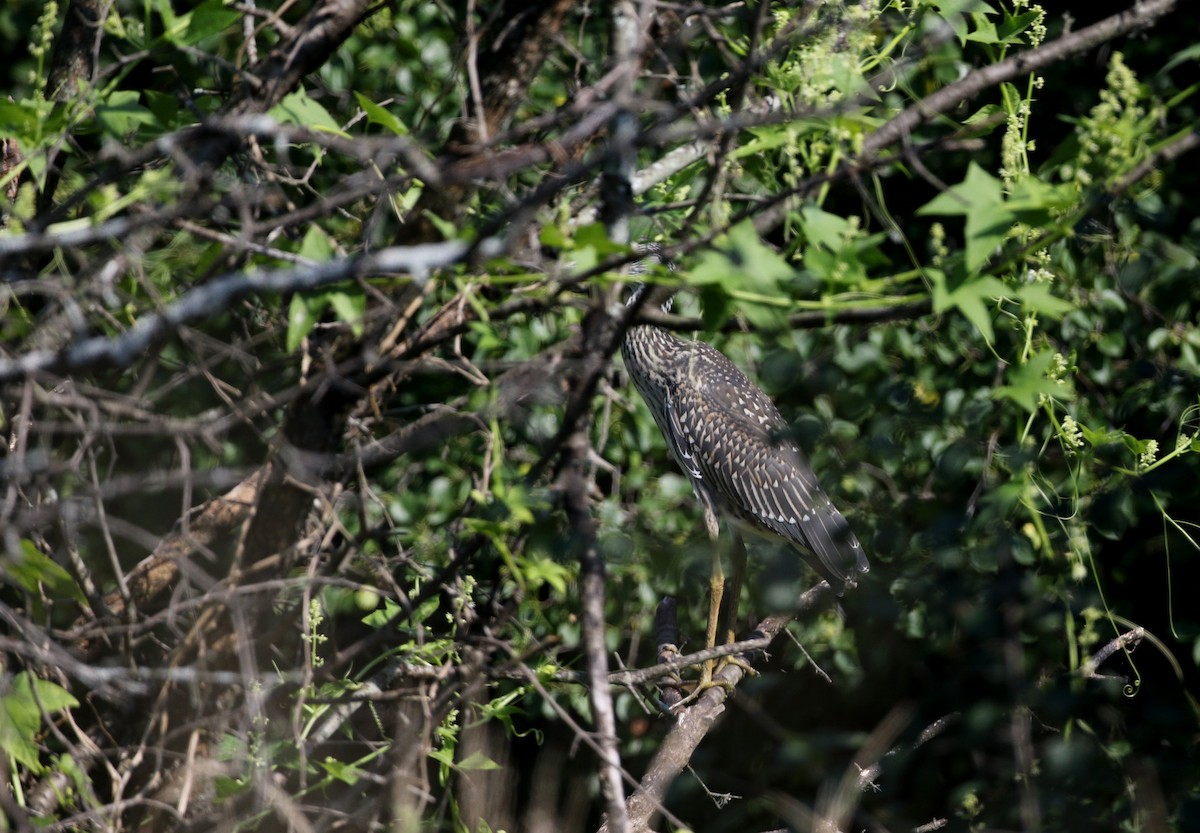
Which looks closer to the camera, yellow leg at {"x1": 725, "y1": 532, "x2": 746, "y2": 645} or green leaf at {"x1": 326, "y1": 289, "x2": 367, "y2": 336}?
green leaf at {"x1": 326, "y1": 289, "x2": 367, "y2": 336}

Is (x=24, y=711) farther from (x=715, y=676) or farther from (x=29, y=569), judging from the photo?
(x=715, y=676)

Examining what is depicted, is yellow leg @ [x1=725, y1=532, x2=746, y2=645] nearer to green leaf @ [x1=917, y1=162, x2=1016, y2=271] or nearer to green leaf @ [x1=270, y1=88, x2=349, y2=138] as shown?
green leaf @ [x1=270, y1=88, x2=349, y2=138]

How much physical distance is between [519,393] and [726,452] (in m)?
2.27

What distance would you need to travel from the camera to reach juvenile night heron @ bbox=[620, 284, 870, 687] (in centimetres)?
423

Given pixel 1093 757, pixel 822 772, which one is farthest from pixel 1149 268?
pixel 822 772

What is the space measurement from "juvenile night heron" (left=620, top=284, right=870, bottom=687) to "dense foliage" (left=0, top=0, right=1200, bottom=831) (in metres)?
0.39

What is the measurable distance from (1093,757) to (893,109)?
1.44 meters

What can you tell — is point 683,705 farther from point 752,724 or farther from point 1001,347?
point 1001,347

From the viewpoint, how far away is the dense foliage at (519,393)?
5.98 feet

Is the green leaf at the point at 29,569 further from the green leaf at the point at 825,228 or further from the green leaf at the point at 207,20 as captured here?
the green leaf at the point at 825,228

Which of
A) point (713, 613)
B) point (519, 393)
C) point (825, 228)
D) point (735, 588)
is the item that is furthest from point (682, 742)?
point (825, 228)

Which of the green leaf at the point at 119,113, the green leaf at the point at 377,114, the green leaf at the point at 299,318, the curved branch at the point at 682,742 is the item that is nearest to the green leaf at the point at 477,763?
the curved branch at the point at 682,742

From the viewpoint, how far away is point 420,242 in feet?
7.99

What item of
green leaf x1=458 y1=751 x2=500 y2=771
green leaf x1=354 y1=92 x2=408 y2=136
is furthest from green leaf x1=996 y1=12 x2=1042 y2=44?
green leaf x1=458 y1=751 x2=500 y2=771
